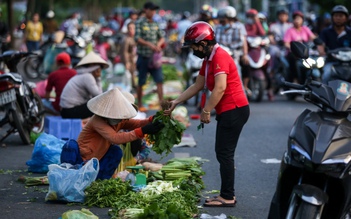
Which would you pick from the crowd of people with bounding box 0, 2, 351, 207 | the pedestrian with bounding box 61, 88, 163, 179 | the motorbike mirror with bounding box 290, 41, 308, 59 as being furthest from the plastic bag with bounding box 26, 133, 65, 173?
the motorbike mirror with bounding box 290, 41, 308, 59

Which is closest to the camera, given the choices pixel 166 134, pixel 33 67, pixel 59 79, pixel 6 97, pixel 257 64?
pixel 166 134

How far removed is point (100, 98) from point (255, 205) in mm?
1966

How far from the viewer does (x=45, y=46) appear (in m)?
26.0

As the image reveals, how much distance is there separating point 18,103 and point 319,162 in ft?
25.2

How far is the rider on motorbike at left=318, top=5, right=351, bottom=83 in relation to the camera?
48.8 ft

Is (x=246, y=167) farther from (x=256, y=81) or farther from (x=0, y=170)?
(x=256, y=81)

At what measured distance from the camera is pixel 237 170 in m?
10.9

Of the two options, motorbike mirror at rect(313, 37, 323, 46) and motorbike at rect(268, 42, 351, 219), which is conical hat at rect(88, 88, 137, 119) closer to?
motorbike at rect(268, 42, 351, 219)

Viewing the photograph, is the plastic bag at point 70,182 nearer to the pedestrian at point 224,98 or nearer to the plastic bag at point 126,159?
the pedestrian at point 224,98

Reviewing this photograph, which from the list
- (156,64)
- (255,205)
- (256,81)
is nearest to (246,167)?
(255,205)

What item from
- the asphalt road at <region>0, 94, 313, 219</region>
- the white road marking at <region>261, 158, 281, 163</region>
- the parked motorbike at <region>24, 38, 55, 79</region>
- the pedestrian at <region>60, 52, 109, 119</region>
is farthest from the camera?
the parked motorbike at <region>24, 38, 55, 79</region>

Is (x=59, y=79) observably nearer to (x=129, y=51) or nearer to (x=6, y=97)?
(x=6, y=97)

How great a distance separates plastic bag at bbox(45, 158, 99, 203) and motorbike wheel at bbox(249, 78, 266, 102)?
11.1 metres

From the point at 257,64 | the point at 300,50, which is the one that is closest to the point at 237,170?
the point at 300,50
